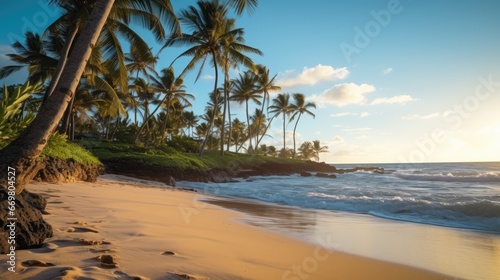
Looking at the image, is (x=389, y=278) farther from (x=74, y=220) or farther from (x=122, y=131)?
(x=122, y=131)

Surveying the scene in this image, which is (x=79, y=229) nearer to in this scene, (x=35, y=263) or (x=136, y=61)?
(x=35, y=263)

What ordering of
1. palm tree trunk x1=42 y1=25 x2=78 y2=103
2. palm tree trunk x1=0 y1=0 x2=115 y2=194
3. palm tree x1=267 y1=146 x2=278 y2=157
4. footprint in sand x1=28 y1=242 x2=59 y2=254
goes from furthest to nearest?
palm tree x1=267 y1=146 x2=278 y2=157 < palm tree trunk x1=42 y1=25 x2=78 y2=103 < palm tree trunk x1=0 y1=0 x2=115 y2=194 < footprint in sand x1=28 y1=242 x2=59 y2=254

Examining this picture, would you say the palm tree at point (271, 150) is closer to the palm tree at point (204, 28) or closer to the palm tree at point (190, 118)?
the palm tree at point (190, 118)

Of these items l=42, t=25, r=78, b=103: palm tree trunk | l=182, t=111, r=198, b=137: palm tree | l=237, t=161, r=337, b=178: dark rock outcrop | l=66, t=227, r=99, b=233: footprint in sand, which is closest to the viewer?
l=66, t=227, r=99, b=233: footprint in sand

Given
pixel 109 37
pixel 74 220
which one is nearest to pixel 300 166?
pixel 109 37

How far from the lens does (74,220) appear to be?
11.8ft

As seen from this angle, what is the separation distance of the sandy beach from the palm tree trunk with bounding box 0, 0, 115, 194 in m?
0.72

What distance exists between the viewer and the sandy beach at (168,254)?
7.25ft

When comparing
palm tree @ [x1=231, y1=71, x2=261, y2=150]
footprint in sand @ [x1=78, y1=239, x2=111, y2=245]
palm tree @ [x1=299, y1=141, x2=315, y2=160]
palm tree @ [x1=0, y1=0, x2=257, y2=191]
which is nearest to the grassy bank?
palm tree @ [x1=0, y1=0, x2=257, y2=191]

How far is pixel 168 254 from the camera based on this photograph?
9.16 feet

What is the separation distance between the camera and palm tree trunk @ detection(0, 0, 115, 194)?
293cm

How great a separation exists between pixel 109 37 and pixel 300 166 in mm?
30019

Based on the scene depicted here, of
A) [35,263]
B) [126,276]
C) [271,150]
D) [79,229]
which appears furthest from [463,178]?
[271,150]

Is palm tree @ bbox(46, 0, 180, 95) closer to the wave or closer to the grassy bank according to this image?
the grassy bank
